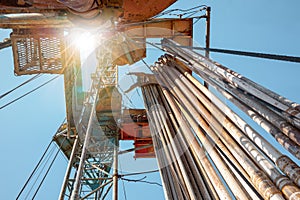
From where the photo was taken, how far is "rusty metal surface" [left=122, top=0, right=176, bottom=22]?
6.17 m

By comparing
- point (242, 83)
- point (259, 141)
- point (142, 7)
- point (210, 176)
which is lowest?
point (210, 176)

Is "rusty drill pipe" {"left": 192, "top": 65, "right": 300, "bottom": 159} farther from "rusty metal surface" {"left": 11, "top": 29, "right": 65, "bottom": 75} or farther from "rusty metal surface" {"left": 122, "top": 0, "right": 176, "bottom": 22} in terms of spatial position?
"rusty metal surface" {"left": 11, "top": 29, "right": 65, "bottom": 75}

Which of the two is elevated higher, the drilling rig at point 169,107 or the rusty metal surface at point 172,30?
the rusty metal surface at point 172,30

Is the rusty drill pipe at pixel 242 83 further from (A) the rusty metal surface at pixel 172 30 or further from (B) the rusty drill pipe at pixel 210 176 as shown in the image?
(A) the rusty metal surface at pixel 172 30

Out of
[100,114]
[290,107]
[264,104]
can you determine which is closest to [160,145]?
[264,104]

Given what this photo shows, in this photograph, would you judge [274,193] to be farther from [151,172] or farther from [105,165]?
[105,165]

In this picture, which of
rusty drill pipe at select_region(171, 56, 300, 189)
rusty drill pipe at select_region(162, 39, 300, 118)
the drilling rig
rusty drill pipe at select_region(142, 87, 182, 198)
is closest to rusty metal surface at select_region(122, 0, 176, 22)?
the drilling rig

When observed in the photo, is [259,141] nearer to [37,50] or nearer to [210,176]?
[210,176]

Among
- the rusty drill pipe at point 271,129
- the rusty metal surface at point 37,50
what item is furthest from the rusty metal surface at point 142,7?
the rusty drill pipe at point 271,129

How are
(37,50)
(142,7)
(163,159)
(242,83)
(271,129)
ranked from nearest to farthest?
(271,129)
(242,83)
(163,159)
(142,7)
(37,50)

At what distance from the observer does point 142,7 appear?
248 inches

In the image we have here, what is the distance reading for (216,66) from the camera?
3941mm

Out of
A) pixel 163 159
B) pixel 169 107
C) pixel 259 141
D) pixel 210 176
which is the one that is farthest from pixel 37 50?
pixel 259 141

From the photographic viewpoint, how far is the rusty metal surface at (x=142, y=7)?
20.2 feet
